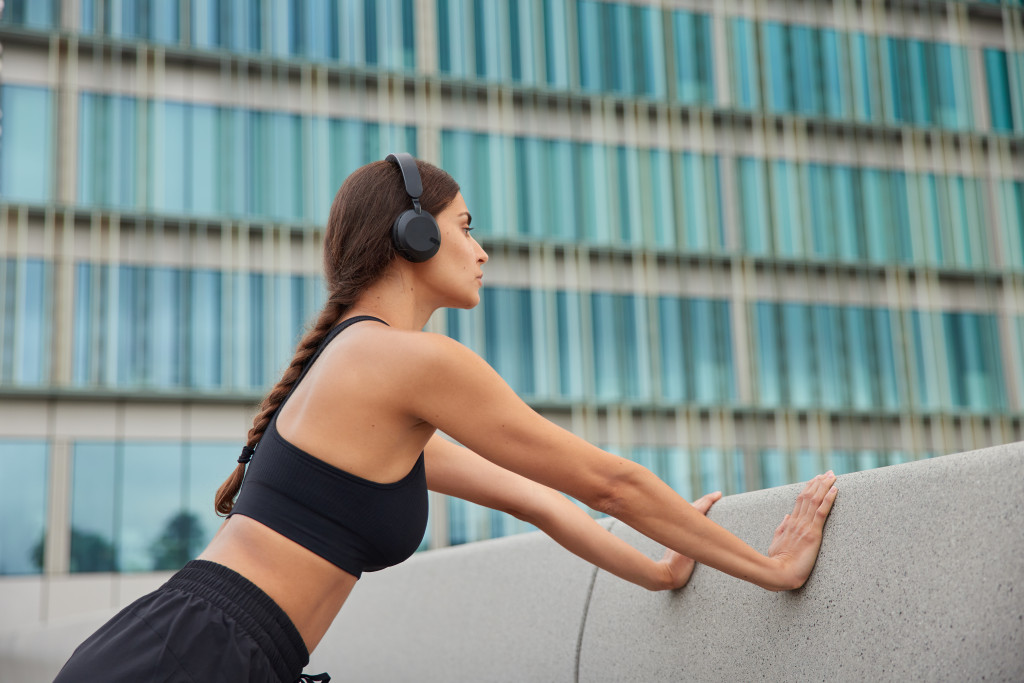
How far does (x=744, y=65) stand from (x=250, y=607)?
30.0m

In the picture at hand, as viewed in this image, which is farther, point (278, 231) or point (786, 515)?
point (278, 231)

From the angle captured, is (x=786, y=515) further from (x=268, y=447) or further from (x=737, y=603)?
(x=268, y=447)

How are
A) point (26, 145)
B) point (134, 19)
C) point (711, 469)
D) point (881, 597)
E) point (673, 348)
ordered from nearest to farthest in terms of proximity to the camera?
point (881, 597) < point (26, 145) < point (134, 19) < point (711, 469) < point (673, 348)

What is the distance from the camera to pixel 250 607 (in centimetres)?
228

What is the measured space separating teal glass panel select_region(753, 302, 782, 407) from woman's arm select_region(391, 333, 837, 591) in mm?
26447

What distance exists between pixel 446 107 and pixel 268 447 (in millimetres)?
26123

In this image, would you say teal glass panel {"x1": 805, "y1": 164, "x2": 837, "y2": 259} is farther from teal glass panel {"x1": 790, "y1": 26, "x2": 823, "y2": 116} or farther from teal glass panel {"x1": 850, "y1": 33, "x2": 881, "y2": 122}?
teal glass panel {"x1": 850, "y1": 33, "x2": 881, "y2": 122}

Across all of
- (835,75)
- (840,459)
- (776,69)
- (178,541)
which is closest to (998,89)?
(835,75)

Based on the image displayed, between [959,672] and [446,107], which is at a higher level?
[446,107]

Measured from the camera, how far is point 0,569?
22547mm

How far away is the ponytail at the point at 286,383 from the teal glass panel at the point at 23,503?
22.4 m

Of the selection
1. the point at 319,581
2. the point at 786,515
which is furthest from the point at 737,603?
the point at 319,581

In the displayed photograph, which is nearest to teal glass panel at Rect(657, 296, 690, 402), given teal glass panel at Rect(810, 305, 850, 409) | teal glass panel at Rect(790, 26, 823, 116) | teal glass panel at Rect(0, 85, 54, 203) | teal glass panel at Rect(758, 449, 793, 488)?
teal glass panel at Rect(758, 449, 793, 488)

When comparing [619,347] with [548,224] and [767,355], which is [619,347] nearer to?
[548,224]
